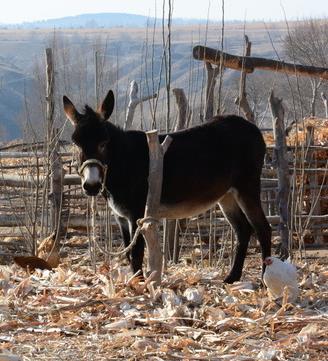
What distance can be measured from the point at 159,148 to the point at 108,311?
122cm

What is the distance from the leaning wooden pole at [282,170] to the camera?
33.3ft

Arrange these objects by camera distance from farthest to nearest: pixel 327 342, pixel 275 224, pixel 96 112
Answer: pixel 275 224
pixel 96 112
pixel 327 342

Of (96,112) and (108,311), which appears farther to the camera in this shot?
(96,112)

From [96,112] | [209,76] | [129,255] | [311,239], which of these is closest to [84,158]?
[96,112]

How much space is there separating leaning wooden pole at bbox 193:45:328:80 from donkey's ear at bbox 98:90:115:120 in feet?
7.86

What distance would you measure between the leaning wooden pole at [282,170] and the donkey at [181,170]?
2343 mm

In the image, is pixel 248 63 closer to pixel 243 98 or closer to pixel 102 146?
pixel 243 98

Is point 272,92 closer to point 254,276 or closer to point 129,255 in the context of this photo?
point 254,276

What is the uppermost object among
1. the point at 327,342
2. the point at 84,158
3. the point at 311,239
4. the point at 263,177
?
the point at 84,158

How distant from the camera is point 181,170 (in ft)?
24.0

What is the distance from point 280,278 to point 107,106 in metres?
2.03

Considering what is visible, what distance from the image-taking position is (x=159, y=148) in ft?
20.8

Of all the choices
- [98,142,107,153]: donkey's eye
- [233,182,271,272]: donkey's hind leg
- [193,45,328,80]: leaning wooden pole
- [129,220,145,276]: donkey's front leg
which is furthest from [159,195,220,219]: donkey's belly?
[193,45,328,80]: leaning wooden pole

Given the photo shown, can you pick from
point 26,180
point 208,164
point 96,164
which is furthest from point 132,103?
point 96,164
